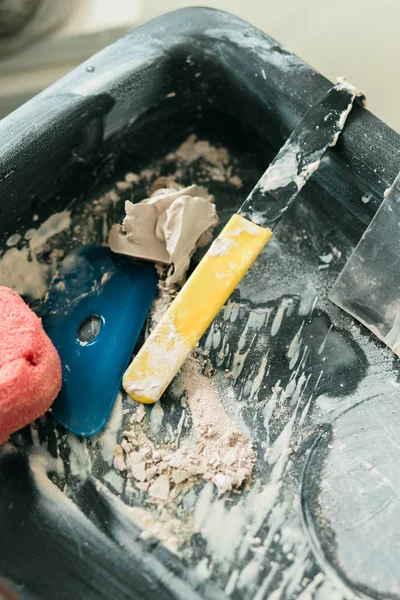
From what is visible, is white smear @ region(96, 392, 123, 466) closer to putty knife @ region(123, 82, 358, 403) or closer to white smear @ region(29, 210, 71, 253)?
putty knife @ region(123, 82, 358, 403)

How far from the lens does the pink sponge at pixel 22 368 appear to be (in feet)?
2.16

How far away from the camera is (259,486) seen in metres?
0.73

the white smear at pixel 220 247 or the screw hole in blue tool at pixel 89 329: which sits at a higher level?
the white smear at pixel 220 247

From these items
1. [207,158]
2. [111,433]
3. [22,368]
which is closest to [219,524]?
[111,433]

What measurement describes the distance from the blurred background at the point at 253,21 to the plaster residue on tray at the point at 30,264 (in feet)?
1.20

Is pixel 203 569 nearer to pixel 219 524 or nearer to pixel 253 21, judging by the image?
pixel 219 524

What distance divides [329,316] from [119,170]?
38 centimetres

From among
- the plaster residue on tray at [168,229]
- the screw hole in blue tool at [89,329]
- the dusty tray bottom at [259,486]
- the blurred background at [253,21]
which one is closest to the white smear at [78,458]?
the dusty tray bottom at [259,486]

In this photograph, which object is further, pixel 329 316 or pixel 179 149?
pixel 179 149

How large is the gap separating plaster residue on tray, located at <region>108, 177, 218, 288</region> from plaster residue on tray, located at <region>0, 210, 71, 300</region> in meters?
0.09

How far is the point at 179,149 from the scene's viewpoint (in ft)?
3.15

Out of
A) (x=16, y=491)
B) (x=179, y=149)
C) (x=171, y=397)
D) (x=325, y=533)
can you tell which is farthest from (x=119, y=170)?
(x=325, y=533)

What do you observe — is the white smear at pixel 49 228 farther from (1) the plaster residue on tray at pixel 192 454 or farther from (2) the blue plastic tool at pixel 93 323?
(1) the plaster residue on tray at pixel 192 454

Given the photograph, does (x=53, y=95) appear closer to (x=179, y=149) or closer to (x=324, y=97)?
(x=179, y=149)
